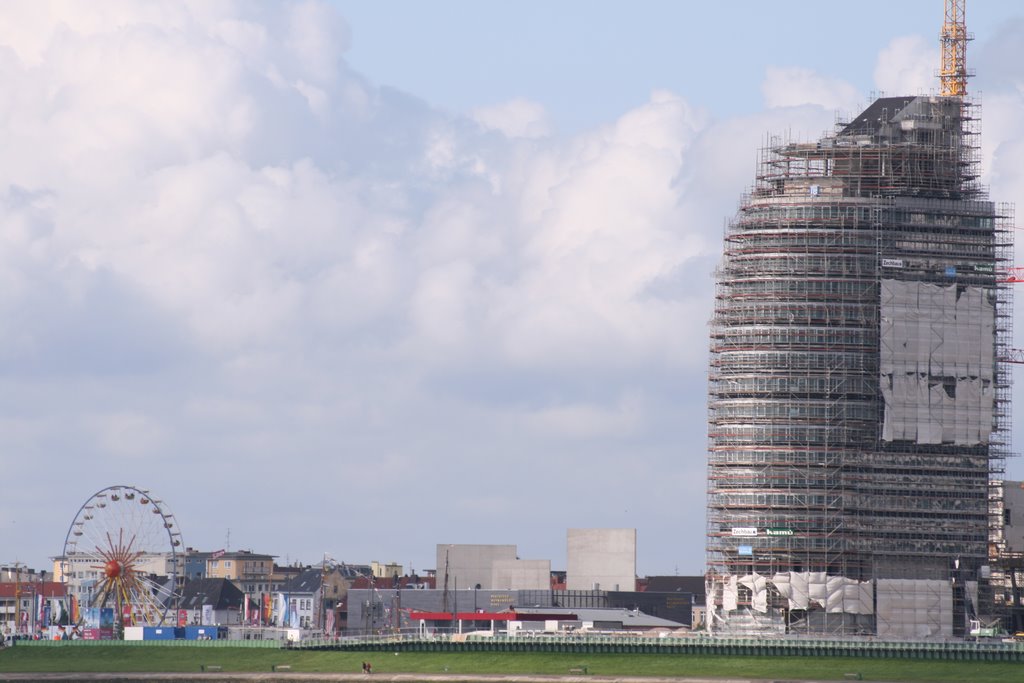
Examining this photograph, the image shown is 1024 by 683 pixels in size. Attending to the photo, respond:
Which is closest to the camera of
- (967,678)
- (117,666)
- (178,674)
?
(967,678)

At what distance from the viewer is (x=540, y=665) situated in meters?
175

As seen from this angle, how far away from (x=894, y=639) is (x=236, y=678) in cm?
6324

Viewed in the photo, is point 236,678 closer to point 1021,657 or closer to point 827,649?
point 827,649

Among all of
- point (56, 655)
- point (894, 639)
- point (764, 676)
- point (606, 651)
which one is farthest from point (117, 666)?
point (894, 639)

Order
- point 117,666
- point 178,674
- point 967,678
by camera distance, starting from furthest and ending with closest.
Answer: point 117,666
point 178,674
point 967,678

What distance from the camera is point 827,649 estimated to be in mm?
181000

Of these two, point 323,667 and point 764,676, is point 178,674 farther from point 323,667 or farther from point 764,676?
point 764,676

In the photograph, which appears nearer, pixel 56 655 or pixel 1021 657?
pixel 1021 657

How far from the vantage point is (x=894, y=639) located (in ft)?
633

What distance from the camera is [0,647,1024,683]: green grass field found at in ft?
548

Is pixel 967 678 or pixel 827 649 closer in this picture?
pixel 967 678

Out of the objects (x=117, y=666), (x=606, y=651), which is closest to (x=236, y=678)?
(x=117, y=666)

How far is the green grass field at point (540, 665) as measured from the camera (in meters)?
167

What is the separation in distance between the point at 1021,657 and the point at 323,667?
195 feet
